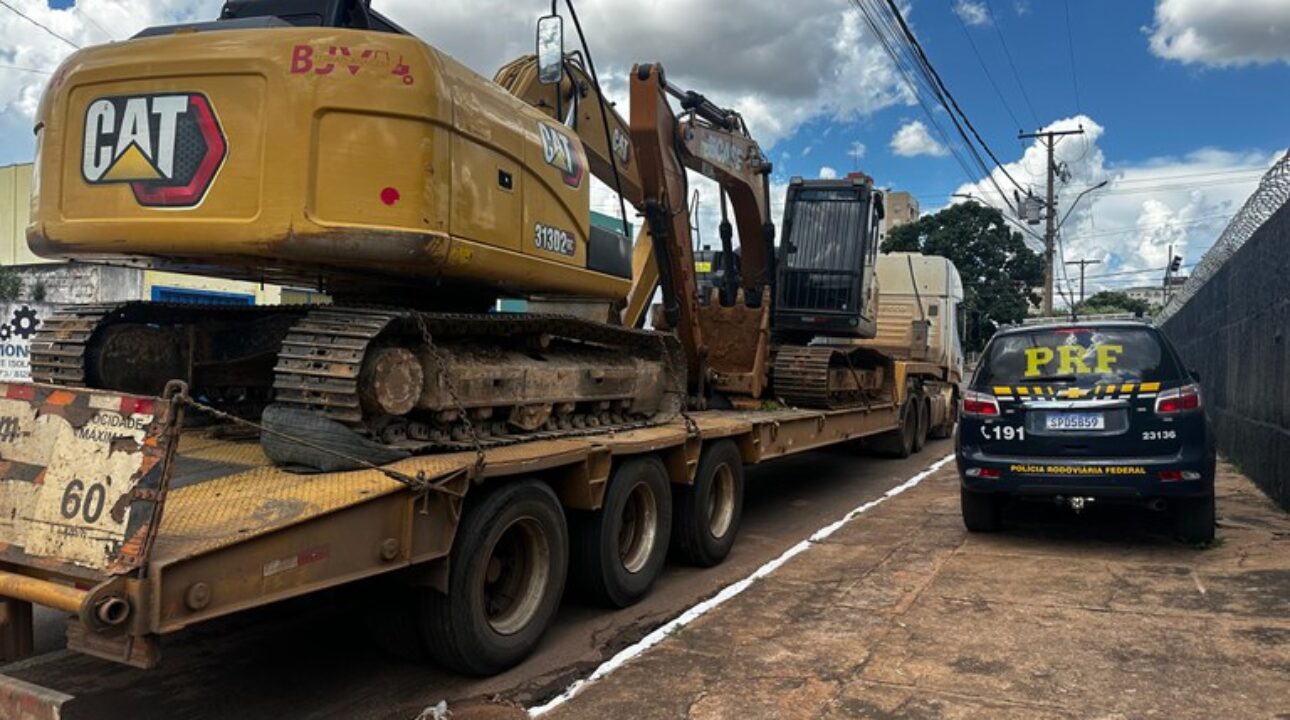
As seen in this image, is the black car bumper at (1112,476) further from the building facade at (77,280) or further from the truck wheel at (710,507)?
the building facade at (77,280)

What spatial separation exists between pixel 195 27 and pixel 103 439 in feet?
7.92

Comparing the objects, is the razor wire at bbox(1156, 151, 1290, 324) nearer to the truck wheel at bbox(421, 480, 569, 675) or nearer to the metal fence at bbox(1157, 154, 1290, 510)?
the metal fence at bbox(1157, 154, 1290, 510)

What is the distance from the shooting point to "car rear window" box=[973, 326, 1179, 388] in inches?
261

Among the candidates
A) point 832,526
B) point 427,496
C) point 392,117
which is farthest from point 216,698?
point 832,526

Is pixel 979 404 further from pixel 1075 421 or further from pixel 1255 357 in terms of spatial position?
pixel 1255 357

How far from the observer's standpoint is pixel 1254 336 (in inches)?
391

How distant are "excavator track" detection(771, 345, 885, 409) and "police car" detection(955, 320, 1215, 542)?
6.74 feet

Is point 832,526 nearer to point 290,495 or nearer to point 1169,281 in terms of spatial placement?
point 290,495

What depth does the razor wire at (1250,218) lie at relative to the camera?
9.10m

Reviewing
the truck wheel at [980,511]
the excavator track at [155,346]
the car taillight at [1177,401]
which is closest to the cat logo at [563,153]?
the excavator track at [155,346]

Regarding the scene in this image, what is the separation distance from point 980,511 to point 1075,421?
3.75 ft

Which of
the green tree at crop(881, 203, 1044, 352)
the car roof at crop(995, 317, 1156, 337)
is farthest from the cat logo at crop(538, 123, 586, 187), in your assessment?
the green tree at crop(881, 203, 1044, 352)

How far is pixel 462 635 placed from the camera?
163 inches

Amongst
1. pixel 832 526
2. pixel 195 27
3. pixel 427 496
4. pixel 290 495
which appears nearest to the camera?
pixel 290 495
